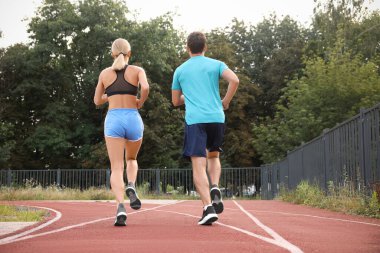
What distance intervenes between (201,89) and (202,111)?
282mm

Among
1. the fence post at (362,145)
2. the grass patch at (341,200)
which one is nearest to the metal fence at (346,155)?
the fence post at (362,145)

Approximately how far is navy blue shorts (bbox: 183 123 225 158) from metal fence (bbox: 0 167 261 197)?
86.9 feet

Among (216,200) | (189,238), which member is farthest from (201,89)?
(189,238)

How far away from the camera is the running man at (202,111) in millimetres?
6875

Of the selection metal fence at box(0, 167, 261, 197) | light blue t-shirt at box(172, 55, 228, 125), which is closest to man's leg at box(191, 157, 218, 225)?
light blue t-shirt at box(172, 55, 228, 125)

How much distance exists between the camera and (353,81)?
3197cm

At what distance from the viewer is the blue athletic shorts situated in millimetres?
7277

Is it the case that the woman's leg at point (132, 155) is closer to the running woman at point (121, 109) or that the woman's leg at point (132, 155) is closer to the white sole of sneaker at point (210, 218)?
the running woman at point (121, 109)

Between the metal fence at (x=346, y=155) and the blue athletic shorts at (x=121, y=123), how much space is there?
4608 mm

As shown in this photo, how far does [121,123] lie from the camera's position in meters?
7.29

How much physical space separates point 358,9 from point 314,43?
6.16m

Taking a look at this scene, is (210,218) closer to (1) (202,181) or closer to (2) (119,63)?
(1) (202,181)

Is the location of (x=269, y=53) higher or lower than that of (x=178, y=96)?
higher

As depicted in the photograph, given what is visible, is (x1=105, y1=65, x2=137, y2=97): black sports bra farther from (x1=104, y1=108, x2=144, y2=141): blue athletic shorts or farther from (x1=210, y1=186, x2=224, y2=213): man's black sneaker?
(x1=210, y1=186, x2=224, y2=213): man's black sneaker
